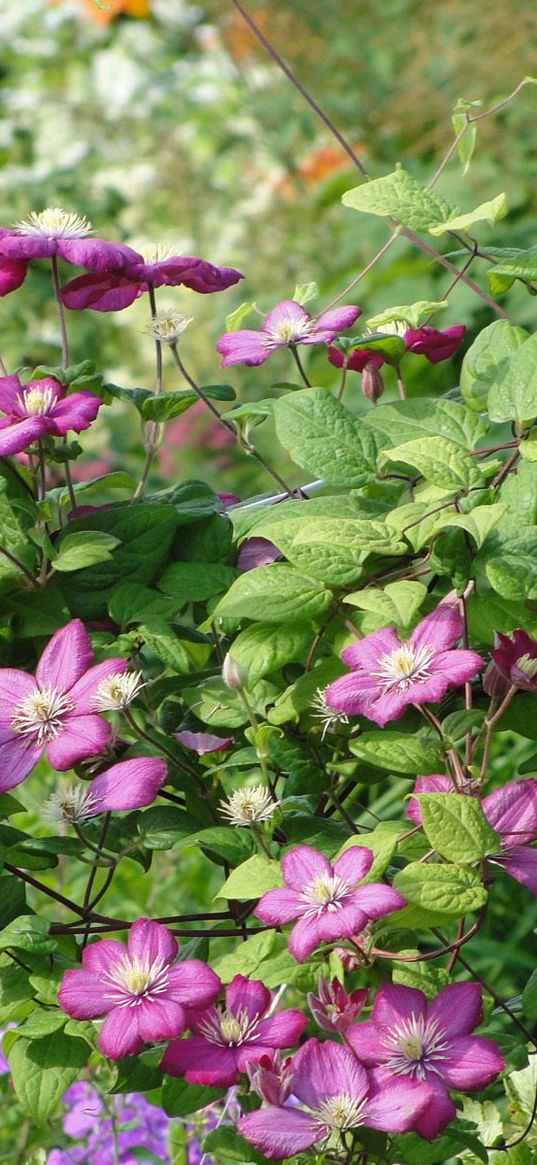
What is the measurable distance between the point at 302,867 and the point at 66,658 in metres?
0.19

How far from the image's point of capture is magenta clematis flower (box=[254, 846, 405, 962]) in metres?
0.73

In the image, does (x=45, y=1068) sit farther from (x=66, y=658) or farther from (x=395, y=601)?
(x=395, y=601)

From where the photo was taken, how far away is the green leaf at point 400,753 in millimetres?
823

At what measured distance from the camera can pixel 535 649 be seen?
81cm

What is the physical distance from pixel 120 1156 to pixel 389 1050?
829mm

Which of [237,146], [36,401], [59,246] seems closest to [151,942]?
[36,401]

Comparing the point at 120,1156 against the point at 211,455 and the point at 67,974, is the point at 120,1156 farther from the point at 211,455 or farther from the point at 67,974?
the point at 211,455

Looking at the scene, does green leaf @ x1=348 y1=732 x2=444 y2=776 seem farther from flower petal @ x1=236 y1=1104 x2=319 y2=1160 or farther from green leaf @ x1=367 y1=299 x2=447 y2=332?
green leaf @ x1=367 y1=299 x2=447 y2=332

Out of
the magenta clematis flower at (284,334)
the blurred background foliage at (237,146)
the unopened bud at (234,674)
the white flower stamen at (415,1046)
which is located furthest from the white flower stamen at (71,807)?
the blurred background foliage at (237,146)

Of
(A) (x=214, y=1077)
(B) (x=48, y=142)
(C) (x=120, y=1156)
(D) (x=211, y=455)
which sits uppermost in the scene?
(A) (x=214, y=1077)

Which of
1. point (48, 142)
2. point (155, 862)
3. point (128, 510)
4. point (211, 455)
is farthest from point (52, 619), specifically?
point (48, 142)

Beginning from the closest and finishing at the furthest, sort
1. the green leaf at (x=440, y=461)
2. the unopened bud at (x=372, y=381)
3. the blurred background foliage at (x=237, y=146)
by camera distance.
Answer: the green leaf at (x=440, y=461) → the unopened bud at (x=372, y=381) → the blurred background foliage at (x=237, y=146)

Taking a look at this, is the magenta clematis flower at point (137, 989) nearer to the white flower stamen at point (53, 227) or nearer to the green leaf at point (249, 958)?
the green leaf at point (249, 958)

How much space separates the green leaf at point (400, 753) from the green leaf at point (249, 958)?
12 centimetres
